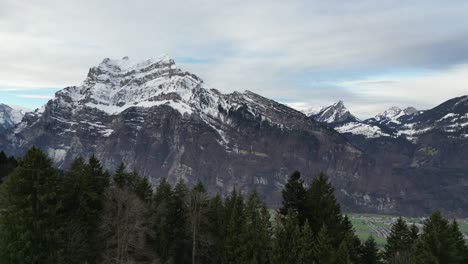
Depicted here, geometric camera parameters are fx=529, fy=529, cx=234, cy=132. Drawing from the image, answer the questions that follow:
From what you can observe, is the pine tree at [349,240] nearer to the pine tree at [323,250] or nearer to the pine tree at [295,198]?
the pine tree at [323,250]

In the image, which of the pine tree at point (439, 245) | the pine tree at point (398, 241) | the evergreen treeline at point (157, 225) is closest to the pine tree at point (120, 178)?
the evergreen treeline at point (157, 225)

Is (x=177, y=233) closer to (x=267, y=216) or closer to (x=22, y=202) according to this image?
(x=267, y=216)

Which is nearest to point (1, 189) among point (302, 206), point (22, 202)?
point (22, 202)

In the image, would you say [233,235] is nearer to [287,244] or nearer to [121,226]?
[287,244]

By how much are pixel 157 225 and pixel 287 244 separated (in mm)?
19128

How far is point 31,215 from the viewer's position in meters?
56.7

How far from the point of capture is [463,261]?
3209 inches

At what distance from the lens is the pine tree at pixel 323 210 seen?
241 feet

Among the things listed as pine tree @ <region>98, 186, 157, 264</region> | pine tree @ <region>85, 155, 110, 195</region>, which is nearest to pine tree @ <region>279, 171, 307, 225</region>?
pine tree @ <region>98, 186, 157, 264</region>

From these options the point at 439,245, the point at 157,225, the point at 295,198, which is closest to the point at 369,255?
the point at 439,245

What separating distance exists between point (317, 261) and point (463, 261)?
3050 cm

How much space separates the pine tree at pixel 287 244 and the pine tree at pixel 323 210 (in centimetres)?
813

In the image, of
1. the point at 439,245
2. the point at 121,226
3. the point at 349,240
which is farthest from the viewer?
the point at 439,245

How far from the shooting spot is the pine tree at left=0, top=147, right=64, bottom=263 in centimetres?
5575
